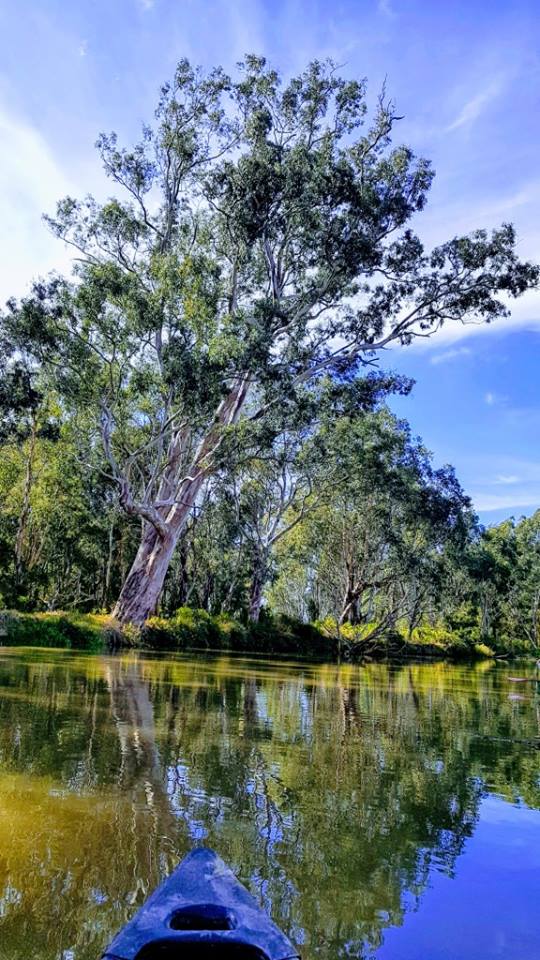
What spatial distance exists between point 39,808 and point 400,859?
7.44 feet

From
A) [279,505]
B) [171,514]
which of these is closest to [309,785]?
[171,514]

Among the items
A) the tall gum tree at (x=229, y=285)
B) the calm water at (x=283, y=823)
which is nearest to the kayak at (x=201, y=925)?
the calm water at (x=283, y=823)

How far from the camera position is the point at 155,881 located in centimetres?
327

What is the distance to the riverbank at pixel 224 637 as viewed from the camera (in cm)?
2053

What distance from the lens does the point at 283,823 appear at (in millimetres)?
4391

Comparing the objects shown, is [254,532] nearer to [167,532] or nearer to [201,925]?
[167,532]

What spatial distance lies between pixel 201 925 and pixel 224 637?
98.9ft

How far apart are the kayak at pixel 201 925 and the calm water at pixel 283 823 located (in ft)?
1.44

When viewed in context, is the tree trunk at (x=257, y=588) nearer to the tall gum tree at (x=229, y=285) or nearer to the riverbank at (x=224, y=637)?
the riverbank at (x=224, y=637)

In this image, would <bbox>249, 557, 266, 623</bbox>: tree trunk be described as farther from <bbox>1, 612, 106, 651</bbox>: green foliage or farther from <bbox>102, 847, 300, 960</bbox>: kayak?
<bbox>102, 847, 300, 960</bbox>: kayak

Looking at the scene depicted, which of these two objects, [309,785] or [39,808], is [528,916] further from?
[39,808]

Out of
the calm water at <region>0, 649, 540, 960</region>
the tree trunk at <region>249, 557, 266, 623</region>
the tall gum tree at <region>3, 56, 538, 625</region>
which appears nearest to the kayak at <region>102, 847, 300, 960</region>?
the calm water at <region>0, 649, 540, 960</region>

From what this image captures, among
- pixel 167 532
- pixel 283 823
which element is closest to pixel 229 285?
pixel 167 532

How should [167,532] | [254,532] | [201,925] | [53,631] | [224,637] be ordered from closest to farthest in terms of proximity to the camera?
1. [201,925]
2. [53,631]
3. [167,532]
4. [224,637]
5. [254,532]
